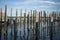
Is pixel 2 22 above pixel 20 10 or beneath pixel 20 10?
beneath

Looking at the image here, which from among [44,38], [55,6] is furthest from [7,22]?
[55,6]

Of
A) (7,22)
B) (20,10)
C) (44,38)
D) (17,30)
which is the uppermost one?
(20,10)

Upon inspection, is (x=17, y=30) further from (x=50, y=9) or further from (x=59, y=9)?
(x=59, y=9)

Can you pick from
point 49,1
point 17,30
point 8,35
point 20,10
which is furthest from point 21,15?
point 49,1

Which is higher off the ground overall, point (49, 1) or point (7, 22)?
point (49, 1)

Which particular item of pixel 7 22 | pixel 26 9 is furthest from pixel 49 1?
pixel 7 22

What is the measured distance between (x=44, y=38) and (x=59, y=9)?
540mm

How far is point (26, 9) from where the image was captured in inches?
83.7

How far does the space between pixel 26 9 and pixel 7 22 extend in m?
0.37

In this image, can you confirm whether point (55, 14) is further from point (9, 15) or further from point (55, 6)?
point (9, 15)

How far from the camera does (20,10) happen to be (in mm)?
2125

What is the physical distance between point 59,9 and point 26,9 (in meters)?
0.55

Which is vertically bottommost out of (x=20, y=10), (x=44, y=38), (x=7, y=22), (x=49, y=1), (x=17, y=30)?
(x=44, y=38)

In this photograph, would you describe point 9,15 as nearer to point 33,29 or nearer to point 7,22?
point 7,22
